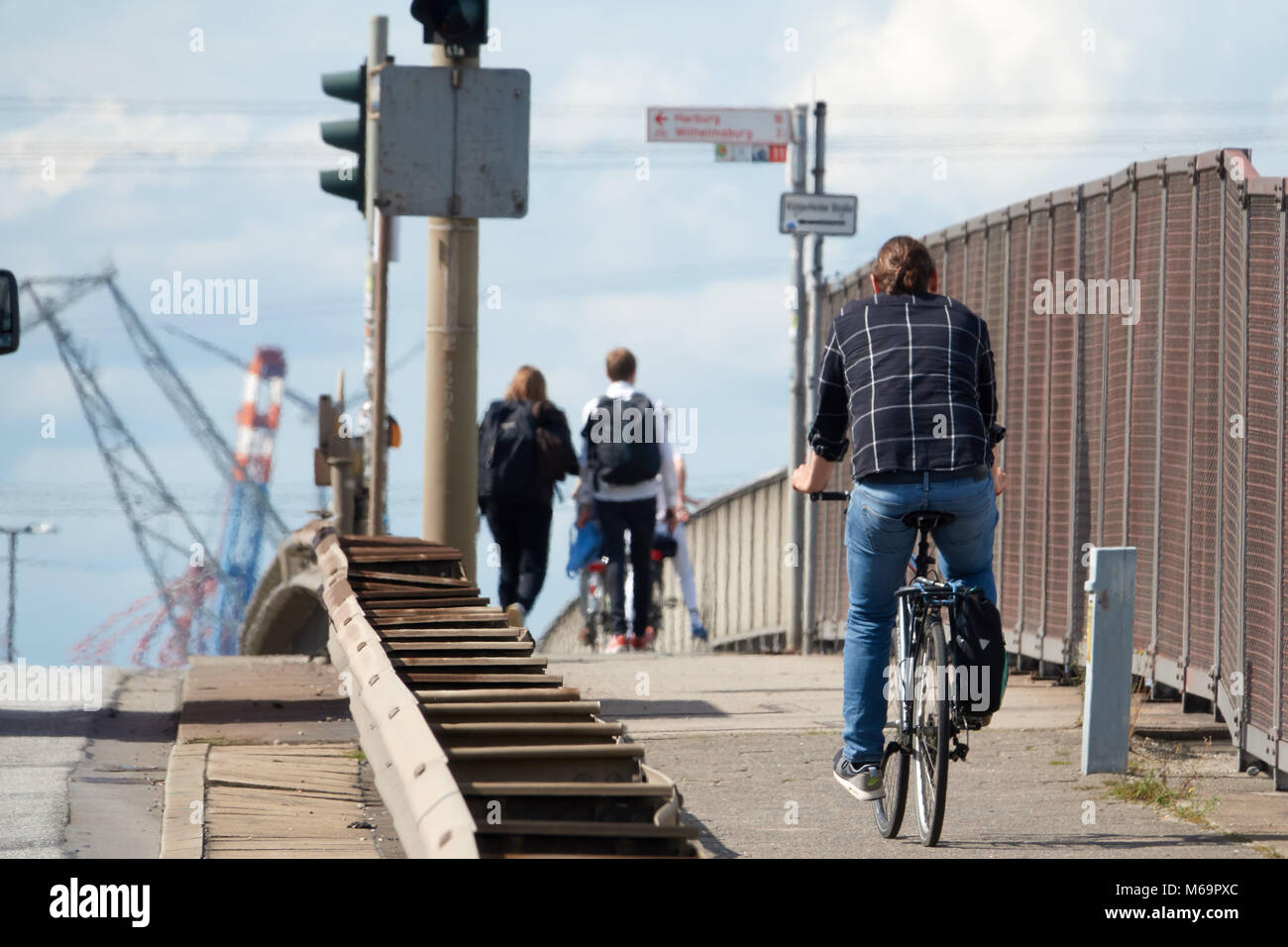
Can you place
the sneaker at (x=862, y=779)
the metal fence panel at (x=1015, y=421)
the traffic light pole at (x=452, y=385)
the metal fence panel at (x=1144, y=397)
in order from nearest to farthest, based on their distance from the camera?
the sneaker at (x=862, y=779)
the traffic light pole at (x=452, y=385)
the metal fence panel at (x=1144, y=397)
the metal fence panel at (x=1015, y=421)

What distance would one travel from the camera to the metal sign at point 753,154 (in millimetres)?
14086

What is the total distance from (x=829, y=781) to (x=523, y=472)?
5.36 metres

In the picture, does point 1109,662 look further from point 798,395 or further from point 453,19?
point 798,395

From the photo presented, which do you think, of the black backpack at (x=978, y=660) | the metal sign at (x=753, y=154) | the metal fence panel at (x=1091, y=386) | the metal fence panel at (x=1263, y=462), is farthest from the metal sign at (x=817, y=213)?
the black backpack at (x=978, y=660)

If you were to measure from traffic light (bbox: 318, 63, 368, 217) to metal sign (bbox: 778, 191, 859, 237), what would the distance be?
13.1 feet

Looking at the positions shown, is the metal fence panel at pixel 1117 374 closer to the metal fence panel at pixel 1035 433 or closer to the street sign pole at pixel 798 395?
the metal fence panel at pixel 1035 433

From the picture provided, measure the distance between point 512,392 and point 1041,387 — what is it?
368 centimetres

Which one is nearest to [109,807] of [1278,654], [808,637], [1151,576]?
[1278,654]

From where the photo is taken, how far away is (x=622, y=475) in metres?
13.1

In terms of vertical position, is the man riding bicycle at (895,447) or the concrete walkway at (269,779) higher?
the man riding bicycle at (895,447)

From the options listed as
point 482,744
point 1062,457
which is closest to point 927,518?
point 482,744

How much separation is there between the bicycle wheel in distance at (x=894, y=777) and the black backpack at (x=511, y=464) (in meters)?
6.17

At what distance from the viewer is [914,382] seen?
6.24 meters

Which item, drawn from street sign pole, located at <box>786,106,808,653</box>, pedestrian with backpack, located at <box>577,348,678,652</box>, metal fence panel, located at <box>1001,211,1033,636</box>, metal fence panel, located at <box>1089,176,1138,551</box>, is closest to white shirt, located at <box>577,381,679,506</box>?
pedestrian with backpack, located at <box>577,348,678,652</box>
